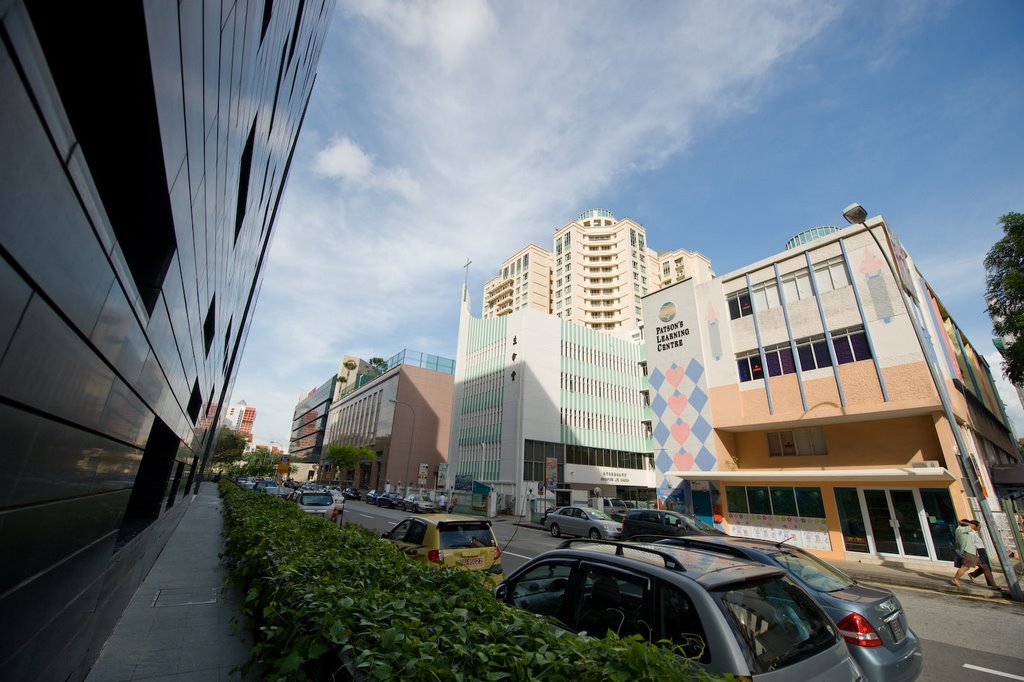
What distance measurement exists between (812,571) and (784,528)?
16.7 m

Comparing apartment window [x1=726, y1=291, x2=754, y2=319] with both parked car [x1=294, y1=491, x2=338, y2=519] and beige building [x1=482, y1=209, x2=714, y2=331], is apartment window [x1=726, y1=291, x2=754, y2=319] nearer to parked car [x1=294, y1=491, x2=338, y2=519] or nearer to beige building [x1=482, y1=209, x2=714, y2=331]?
parked car [x1=294, y1=491, x2=338, y2=519]

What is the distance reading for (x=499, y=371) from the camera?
4638 centimetres

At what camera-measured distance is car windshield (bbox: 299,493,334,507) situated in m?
19.0

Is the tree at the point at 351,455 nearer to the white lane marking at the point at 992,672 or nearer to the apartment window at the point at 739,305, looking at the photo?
the apartment window at the point at 739,305

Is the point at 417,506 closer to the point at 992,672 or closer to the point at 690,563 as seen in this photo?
the point at 992,672

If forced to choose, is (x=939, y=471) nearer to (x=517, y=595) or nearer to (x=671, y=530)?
(x=671, y=530)

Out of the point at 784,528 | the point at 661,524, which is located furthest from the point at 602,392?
the point at 661,524

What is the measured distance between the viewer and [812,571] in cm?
556

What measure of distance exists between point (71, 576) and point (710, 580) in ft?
15.4

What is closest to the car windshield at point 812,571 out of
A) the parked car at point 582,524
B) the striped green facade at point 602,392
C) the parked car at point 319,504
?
the parked car at point 582,524

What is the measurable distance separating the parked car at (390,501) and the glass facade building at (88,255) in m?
36.5

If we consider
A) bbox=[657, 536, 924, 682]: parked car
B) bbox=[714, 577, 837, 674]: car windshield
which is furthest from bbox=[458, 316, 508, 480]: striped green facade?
bbox=[714, 577, 837, 674]: car windshield

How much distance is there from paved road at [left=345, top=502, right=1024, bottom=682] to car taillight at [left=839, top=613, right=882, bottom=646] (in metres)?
2.24

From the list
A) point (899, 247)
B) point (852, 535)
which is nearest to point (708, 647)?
point (852, 535)
